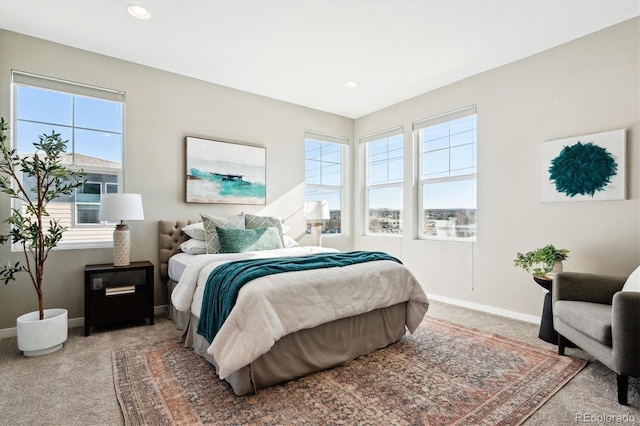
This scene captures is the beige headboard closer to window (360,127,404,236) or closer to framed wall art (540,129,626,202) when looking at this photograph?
window (360,127,404,236)

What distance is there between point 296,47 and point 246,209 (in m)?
2.06

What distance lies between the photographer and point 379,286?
8.84ft

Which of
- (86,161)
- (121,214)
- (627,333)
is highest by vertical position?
(86,161)

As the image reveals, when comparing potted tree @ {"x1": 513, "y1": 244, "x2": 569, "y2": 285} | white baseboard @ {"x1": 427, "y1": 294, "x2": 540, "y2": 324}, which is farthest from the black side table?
white baseboard @ {"x1": 427, "y1": 294, "x2": 540, "y2": 324}

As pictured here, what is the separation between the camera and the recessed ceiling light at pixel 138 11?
2.65 metres

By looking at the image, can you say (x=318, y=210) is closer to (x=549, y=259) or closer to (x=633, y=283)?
(x=549, y=259)

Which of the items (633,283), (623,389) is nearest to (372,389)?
(623,389)

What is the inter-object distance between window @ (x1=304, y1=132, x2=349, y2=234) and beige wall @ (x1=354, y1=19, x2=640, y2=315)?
1368 millimetres

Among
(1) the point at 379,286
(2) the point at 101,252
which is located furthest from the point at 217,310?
(2) the point at 101,252

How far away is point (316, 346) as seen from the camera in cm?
234

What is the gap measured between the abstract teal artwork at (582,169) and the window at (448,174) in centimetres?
95

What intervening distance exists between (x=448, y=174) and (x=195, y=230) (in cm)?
312

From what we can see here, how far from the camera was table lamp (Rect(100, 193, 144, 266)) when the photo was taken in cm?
310

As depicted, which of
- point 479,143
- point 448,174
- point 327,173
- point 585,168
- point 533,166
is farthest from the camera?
point 327,173
